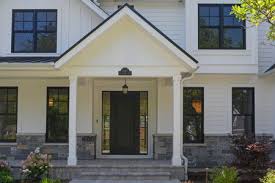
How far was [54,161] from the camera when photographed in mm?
14867

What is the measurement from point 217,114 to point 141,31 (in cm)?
468

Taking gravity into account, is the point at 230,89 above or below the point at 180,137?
above

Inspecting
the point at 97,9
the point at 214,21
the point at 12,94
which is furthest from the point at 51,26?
the point at 214,21

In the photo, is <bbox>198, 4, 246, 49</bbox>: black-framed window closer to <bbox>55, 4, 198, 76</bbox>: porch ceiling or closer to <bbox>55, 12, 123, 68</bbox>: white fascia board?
<bbox>55, 4, 198, 76</bbox>: porch ceiling

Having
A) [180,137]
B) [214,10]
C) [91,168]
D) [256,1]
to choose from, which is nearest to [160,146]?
[180,137]

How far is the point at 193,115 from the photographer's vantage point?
1611cm

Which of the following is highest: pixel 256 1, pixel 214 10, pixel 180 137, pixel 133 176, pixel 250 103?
pixel 214 10

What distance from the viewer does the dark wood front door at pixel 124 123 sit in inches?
637

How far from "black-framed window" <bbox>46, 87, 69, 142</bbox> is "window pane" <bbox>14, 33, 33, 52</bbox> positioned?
5.76 ft

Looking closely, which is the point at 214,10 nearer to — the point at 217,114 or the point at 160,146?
the point at 217,114

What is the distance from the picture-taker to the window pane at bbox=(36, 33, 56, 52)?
52.2ft

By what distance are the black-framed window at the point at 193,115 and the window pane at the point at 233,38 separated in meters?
1.97

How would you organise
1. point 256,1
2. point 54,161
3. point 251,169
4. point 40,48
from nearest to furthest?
point 256,1
point 251,169
point 54,161
point 40,48

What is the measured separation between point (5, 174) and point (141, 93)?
6.17 meters
